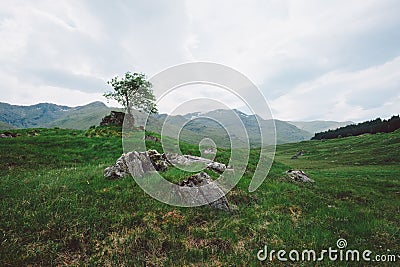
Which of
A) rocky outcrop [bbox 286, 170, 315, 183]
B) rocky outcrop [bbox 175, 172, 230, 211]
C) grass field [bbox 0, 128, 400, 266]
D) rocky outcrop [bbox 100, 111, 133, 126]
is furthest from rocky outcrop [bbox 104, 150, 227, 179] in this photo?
rocky outcrop [bbox 100, 111, 133, 126]

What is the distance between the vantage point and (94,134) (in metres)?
31.7

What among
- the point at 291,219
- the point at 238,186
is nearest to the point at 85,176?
the point at 238,186

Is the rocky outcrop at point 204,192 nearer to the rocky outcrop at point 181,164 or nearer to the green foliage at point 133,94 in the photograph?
the rocky outcrop at point 181,164

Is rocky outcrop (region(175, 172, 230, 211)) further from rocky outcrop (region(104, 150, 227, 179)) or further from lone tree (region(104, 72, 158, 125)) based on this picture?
lone tree (region(104, 72, 158, 125))

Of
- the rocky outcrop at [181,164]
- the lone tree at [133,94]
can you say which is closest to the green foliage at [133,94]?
the lone tree at [133,94]

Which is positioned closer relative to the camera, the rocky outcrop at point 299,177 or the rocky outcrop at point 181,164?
the rocky outcrop at point 181,164

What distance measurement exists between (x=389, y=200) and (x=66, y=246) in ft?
65.9

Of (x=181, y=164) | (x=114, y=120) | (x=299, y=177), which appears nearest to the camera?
(x=181, y=164)

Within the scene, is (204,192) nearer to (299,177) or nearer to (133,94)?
(299,177)

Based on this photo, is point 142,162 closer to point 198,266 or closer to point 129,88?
point 198,266

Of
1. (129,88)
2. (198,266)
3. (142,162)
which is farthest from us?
(129,88)

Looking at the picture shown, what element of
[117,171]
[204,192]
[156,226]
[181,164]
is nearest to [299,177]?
[181,164]

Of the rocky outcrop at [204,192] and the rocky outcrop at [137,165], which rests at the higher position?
the rocky outcrop at [137,165]

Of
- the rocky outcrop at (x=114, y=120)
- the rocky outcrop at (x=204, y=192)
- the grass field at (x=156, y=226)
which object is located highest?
the rocky outcrop at (x=114, y=120)
